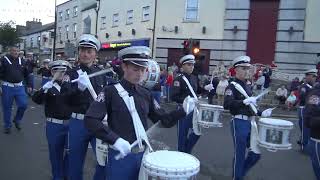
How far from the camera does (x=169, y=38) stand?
31.1 meters

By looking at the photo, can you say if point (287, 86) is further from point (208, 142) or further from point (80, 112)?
point (80, 112)

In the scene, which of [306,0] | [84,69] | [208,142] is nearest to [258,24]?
[306,0]

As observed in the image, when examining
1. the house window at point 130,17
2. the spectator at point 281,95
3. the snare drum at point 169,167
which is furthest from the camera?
the house window at point 130,17

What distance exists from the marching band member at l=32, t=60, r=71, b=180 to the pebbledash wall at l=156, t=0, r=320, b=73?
23.8 meters

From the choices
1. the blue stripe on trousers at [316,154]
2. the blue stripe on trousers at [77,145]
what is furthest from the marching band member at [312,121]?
the blue stripe on trousers at [77,145]

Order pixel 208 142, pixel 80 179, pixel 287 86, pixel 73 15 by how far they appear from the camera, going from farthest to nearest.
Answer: pixel 73 15 < pixel 287 86 < pixel 208 142 < pixel 80 179

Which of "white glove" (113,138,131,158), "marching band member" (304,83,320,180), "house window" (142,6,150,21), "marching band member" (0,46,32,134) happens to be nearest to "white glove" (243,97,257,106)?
"marching band member" (304,83,320,180)

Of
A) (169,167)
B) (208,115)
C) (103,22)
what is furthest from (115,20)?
(169,167)

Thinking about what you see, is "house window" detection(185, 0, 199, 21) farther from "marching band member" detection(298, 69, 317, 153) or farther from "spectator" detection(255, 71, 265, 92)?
"marching band member" detection(298, 69, 317, 153)

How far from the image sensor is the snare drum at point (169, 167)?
3521 millimetres

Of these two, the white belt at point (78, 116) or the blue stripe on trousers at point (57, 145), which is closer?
the white belt at point (78, 116)

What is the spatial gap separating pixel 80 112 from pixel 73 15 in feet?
148

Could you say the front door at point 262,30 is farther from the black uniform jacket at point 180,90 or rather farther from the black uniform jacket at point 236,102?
the black uniform jacket at point 236,102

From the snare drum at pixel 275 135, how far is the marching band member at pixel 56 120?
2.77m
